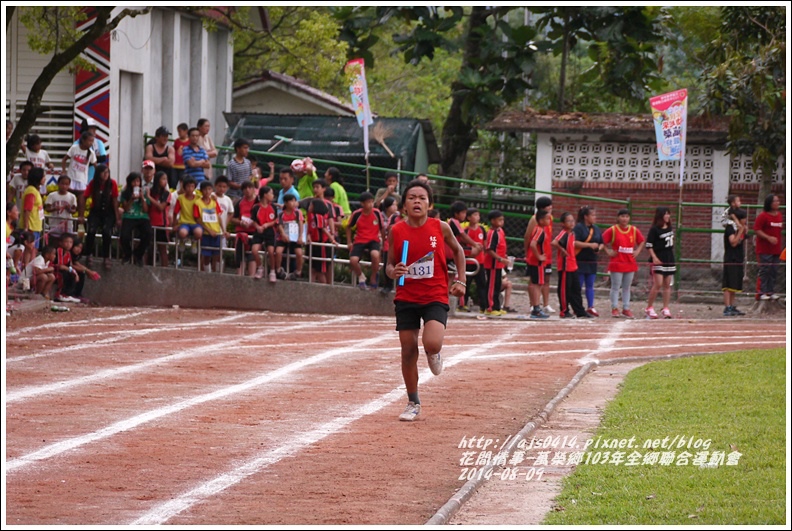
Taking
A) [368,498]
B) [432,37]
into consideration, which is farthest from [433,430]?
[432,37]

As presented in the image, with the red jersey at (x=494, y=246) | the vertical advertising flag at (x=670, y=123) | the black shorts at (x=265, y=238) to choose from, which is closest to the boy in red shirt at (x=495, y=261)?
the red jersey at (x=494, y=246)

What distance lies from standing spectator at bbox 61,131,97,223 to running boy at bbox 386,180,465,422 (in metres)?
11.9

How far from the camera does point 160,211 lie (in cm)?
2238

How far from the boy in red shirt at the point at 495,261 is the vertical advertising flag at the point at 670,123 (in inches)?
177

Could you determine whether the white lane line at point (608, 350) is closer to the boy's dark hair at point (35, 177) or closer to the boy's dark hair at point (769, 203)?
the boy's dark hair at point (769, 203)

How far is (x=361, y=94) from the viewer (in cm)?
2520

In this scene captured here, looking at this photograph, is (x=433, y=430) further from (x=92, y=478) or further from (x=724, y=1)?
(x=724, y=1)

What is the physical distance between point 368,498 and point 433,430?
264 centimetres

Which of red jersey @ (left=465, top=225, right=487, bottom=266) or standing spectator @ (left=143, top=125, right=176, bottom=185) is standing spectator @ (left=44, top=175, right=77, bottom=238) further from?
red jersey @ (left=465, top=225, right=487, bottom=266)

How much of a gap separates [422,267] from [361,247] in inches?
429

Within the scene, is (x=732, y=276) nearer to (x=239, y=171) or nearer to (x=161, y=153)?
(x=239, y=171)

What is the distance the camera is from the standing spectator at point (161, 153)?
76.4 ft

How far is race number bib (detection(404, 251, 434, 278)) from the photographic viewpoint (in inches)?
440

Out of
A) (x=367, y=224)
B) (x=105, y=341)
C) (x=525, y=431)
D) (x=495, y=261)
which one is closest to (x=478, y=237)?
(x=495, y=261)
